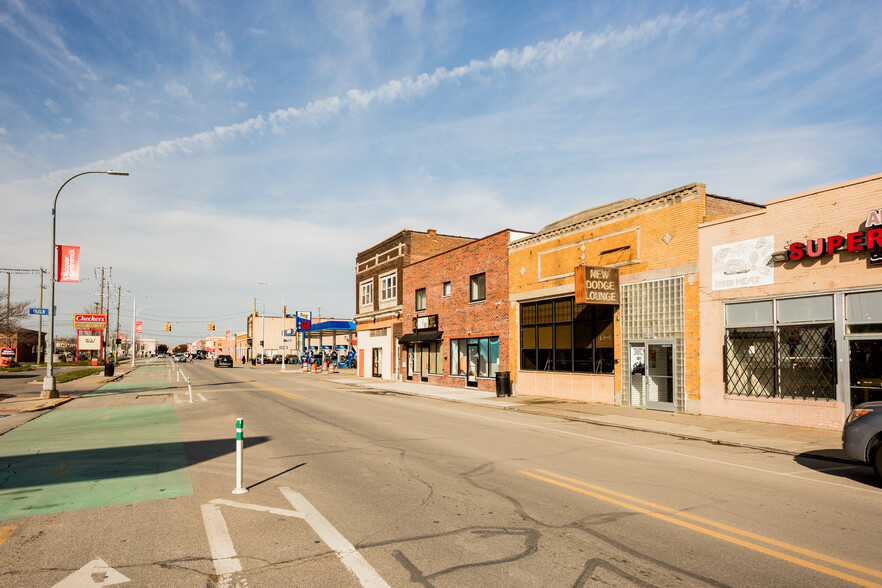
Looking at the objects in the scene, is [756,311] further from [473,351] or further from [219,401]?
[219,401]

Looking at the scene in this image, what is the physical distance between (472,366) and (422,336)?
5.35 m

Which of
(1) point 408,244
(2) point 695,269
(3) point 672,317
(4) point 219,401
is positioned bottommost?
(4) point 219,401

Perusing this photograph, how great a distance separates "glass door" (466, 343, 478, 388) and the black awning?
9.73 feet

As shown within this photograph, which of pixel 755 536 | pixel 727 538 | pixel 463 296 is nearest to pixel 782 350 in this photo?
pixel 755 536

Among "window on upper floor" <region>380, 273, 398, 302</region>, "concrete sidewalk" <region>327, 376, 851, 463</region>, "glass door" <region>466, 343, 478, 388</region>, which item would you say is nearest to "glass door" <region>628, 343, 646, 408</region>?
"concrete sidewalk" <region>327, 376, 851, 463</region>

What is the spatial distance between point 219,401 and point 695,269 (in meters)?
18.1

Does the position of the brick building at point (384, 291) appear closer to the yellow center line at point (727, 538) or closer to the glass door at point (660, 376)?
the glass door at point (660, 376)

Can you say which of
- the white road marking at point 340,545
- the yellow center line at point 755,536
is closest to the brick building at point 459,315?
the yellow center line at point 755,536

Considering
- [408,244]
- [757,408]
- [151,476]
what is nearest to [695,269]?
[757,408]

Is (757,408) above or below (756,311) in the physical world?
below

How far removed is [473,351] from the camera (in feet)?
99.3

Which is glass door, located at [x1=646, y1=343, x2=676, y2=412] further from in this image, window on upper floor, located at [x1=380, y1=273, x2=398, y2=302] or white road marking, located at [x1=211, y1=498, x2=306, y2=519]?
window on upper floor, located at [x1=380, y1=273, x2=398, y2=302]

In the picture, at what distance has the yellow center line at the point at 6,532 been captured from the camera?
5961mm

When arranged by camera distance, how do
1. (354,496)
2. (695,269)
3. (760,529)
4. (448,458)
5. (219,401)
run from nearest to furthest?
(760,529)
(354,496)
(448,458)
(695,269)
(219,401)
